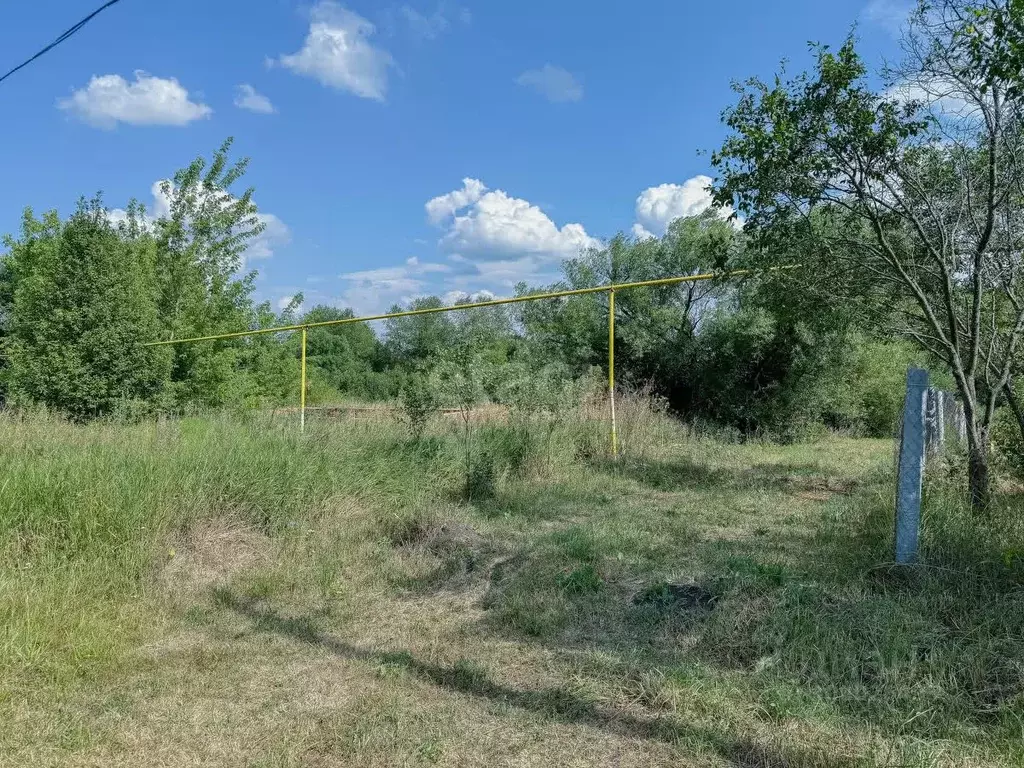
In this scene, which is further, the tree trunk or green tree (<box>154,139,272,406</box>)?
green tree (<box>154,139,272,406</box>)

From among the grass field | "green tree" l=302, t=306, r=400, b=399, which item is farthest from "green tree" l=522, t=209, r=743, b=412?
"green tree" l=302, t=306, r=400, b=399

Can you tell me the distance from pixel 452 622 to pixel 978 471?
4.66 m

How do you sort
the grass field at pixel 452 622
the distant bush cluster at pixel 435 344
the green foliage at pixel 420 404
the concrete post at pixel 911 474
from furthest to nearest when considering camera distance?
the distant bush cluster at pixel 435 344 → the green foliage at pixel 420 404 → the concrete post at pixel 911 474 → the grass field at pixel 452 622

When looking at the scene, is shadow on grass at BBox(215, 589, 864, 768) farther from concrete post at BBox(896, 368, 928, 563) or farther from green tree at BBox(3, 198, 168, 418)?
green tree at BBox(3, 198, 168, 418)

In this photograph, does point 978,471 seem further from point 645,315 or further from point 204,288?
point 204,288

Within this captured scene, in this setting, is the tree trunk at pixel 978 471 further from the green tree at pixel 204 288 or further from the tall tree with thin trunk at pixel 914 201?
the green tree at pixel 204 288

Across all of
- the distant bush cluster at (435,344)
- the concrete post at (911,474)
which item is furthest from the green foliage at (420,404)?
the concrete post at (911,474)

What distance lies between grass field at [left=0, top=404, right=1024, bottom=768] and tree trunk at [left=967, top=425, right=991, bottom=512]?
27 cm

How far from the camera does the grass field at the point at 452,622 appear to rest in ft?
9.01

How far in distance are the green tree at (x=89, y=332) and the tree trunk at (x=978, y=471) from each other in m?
13.7

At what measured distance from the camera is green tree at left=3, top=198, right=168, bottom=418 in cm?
1280

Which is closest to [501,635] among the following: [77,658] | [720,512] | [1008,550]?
[77,658]

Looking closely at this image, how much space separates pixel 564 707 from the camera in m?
3.02

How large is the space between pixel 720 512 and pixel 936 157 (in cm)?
403
